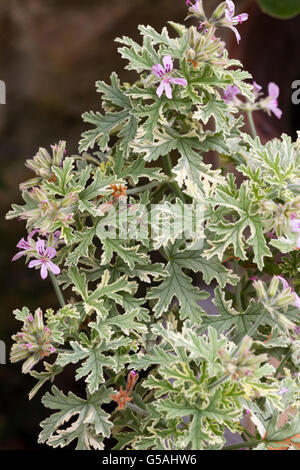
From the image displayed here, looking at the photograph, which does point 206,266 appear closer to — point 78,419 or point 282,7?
point 78,419

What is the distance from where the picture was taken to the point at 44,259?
65cm

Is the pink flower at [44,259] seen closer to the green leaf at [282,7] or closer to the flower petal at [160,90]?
the flower petal at [160,90]

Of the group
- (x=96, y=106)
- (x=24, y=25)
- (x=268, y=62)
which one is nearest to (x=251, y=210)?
(x=268, y=62)

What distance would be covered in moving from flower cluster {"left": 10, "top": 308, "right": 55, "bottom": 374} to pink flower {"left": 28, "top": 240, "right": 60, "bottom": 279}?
48 mm

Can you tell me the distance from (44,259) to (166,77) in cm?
24

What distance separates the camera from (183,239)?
68cm

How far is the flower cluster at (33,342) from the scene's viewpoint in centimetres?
62

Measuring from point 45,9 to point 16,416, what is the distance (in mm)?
1063

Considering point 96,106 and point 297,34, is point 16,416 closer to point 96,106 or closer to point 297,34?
point 96,106

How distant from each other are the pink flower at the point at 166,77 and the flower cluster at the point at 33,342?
0.89 feet

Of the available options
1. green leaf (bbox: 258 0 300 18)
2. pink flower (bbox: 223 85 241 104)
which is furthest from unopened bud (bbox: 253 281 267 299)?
green leaf (bbox: 258 0 300 18)

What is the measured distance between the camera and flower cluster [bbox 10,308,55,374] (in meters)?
0.62
